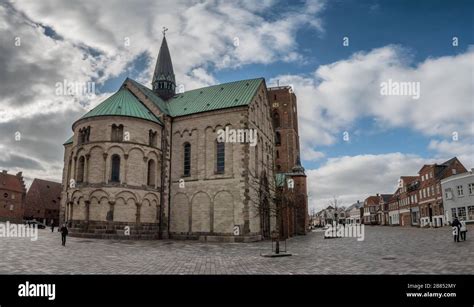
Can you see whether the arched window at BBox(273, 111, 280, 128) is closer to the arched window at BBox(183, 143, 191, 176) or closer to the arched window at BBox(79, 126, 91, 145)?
the arched window at BBox(183, 143, 191, 176)

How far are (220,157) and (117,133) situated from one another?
34.8ft

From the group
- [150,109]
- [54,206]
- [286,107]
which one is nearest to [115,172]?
[150,109]

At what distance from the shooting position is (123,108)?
115ft

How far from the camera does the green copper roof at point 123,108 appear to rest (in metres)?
34.3

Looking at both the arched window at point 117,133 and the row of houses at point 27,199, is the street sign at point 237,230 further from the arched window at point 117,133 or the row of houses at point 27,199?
the row of houses at point 27,199

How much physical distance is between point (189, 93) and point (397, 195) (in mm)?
75753

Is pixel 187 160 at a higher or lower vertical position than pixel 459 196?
higher

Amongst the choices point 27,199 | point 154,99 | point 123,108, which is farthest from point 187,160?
point 27,199

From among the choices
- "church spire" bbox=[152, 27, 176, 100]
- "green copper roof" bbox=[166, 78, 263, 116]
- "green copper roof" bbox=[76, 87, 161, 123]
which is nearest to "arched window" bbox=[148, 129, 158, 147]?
"green copper roof" bbox=[76, 87, 161, 123]

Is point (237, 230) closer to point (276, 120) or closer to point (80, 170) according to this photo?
point (80, 170)

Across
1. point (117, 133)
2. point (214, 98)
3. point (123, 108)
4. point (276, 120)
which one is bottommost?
point (117, 133)

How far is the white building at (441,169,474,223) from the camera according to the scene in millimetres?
53250
